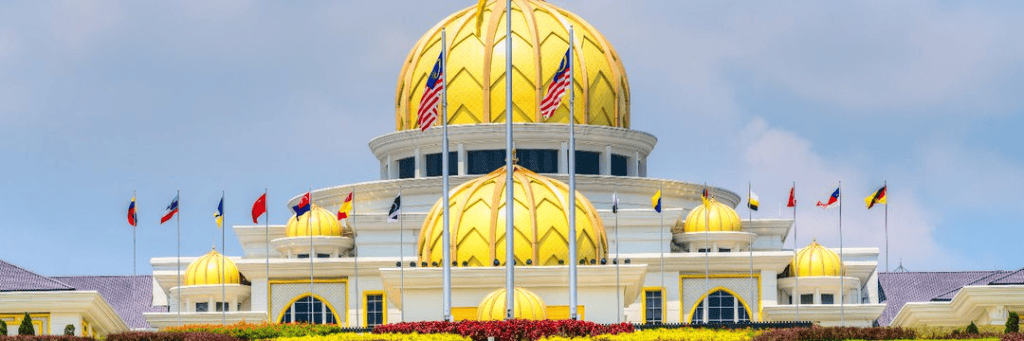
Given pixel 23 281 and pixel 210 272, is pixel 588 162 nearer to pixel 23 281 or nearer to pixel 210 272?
pixel 210 272

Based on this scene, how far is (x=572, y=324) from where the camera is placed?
183 ft

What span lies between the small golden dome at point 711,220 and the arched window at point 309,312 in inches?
521

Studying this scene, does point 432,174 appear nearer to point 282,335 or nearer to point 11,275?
point 11,275

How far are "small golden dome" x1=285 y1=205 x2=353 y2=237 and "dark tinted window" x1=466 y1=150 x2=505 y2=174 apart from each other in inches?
200

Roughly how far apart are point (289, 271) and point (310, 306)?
1.41 meters

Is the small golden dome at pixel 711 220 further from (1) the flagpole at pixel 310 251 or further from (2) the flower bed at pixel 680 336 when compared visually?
(2) the flower bed at pixel 680 336

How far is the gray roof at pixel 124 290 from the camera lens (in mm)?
94812

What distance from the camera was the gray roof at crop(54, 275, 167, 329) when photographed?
311 ft

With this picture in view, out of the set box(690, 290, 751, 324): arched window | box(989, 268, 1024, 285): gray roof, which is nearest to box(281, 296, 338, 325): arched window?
box(690, 290, 751, 324): arched window

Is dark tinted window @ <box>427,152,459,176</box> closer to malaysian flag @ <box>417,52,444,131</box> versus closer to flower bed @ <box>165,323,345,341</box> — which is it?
malaysian flag @ <box>417,52,444,131</box>

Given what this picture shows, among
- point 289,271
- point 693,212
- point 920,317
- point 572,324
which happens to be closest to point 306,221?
point 289,271

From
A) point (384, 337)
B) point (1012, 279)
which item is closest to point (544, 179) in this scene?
point (1012, 279)

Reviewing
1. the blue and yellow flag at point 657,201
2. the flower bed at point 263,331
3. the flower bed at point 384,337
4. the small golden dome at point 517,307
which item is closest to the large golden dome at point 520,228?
the small golden dome at point 517,307

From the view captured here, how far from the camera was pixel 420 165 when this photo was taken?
84.8 m
